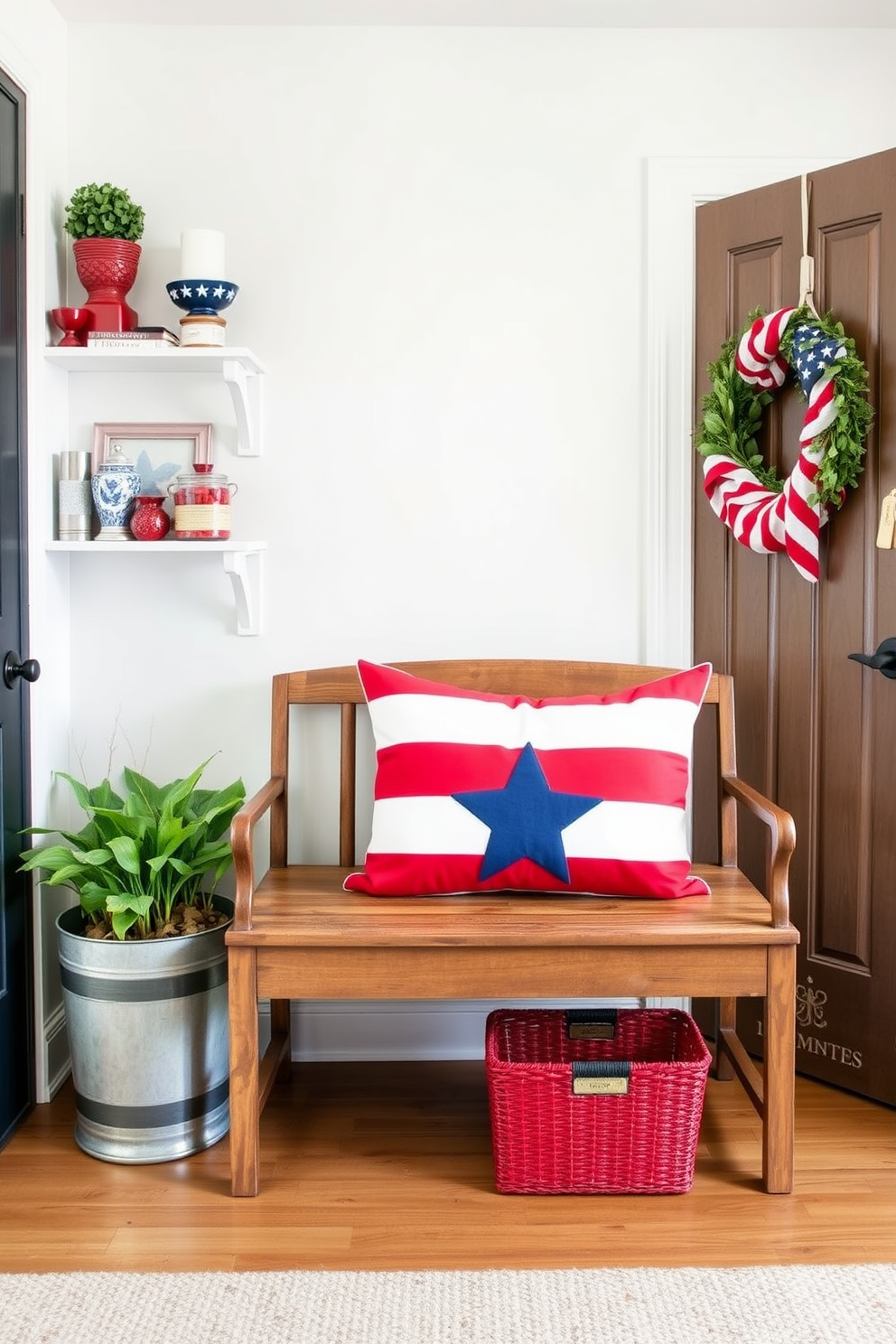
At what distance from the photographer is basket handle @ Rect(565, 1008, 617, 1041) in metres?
2.27

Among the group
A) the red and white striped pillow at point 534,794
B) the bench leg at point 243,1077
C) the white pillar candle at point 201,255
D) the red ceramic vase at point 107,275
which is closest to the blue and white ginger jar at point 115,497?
the red ceramic vase at point 107,275

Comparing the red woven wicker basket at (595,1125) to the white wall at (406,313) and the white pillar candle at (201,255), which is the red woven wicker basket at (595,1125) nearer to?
the white wall at (406,313)

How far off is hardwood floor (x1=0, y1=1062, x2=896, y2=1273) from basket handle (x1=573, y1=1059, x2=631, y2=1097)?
0.20 metres

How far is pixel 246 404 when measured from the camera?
252 centimetres

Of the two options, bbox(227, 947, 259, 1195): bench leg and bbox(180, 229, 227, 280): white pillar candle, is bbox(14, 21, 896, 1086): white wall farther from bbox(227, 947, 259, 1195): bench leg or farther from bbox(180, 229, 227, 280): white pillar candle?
bbox(227, 947, 259, 1195): bench leg

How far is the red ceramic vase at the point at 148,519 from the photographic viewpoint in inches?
97.7

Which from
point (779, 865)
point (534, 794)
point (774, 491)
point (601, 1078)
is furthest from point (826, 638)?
point (601, 1078)

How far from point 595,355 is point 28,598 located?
1339 millimetres

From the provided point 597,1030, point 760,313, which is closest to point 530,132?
point 760,313

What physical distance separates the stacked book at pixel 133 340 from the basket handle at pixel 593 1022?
5.15 ft

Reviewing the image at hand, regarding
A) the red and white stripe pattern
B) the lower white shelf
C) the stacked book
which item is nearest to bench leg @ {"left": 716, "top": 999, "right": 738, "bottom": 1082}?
the red and white stripe pattern

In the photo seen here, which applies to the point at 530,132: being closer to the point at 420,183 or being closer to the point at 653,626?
the point at 420,183

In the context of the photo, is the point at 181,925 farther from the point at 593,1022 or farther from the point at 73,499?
the point at 73,499

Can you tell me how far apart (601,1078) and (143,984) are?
86cm
